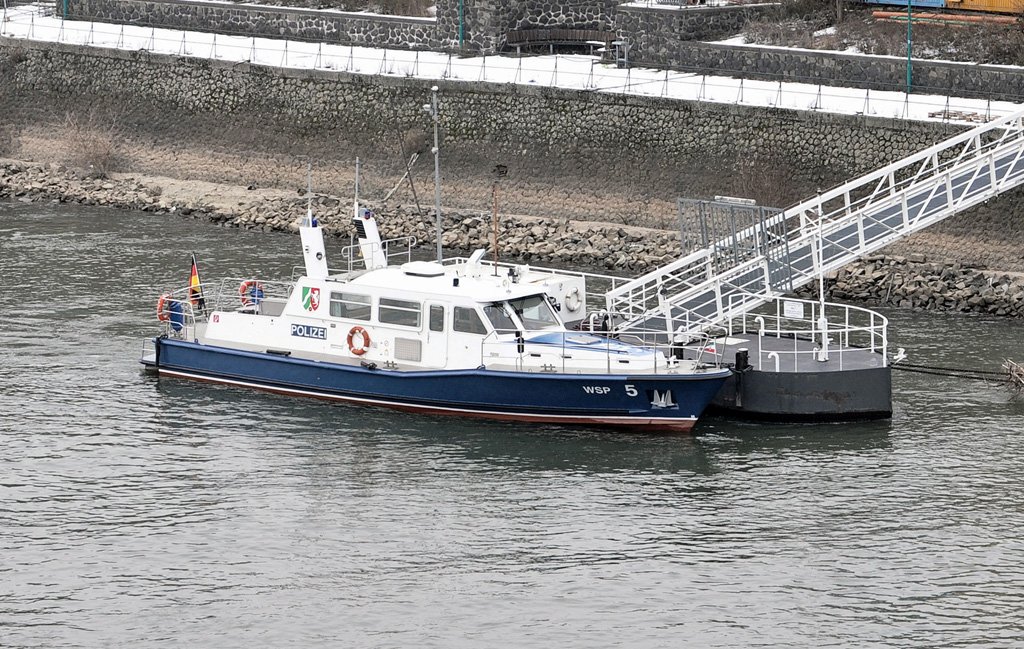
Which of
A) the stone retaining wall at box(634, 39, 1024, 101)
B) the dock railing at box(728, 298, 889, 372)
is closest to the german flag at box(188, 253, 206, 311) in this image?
the dock railing at box(728, 298, 889, 372)

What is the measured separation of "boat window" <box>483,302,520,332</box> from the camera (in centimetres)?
2984

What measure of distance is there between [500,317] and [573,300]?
188 centimetres

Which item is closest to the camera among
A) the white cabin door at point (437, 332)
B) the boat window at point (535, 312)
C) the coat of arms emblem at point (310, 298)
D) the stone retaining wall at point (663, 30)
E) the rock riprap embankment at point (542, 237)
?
the white cabin door at point (437, 332)

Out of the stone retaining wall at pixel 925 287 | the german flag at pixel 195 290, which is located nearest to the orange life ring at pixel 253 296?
the german flag at pixel 195 290

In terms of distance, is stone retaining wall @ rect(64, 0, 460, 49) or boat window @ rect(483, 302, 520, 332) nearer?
boat window @ rect(483, 302, 520, 332)

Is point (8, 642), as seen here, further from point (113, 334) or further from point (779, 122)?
point (779, 122)

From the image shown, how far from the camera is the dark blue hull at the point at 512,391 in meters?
29.1

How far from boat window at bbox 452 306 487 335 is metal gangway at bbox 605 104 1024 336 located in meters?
2.70

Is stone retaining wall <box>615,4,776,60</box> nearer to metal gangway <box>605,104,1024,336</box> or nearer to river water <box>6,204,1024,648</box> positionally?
metal gangway <box>605,104,1024,336</box>

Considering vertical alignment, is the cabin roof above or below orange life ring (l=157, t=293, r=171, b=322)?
above

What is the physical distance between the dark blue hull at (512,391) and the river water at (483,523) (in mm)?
297

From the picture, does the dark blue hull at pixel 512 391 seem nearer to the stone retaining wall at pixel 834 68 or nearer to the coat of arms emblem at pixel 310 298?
the coat of arms emblem at pixel 310 298

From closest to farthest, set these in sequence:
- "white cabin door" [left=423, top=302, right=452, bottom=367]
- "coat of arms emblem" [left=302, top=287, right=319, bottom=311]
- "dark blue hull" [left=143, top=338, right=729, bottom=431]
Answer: "dark blue hull" [left=143, top=338, right=729, bottom=431], "white cabin door" [left=423, top=302, right=452, bottom=367], "coat of arms emblem" [left=302, top=287, right=319, bottom=311]

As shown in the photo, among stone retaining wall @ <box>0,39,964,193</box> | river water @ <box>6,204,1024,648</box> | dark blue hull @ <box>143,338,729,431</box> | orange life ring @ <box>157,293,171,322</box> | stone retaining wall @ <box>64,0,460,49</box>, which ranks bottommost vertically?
river water @ <box>6,204,1024,648</box>
